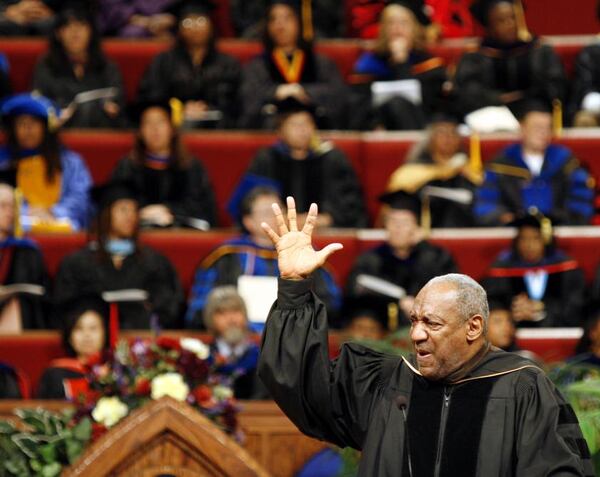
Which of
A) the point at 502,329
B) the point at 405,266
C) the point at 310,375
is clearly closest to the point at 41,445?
the point at 310,375

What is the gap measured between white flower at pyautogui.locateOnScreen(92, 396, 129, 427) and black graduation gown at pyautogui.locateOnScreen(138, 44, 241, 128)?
4.41m

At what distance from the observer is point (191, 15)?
→ 33.3 ft

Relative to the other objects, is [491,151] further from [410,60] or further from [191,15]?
[191,15]

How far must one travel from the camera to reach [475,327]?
4.06 meters

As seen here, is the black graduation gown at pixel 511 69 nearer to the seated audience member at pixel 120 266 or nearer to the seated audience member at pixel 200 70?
the seated audience member at pixel 200 70

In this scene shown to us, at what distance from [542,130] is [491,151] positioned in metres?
0.48

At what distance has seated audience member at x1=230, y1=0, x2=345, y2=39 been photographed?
10773 mm

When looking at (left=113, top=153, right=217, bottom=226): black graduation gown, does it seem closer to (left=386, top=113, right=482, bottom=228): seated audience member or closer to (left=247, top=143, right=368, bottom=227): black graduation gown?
(left=247, top=143, right=368, bottom=227): black graduation gown

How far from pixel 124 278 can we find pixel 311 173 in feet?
4.88

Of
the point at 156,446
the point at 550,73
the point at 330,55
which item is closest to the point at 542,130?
the point at 550,73

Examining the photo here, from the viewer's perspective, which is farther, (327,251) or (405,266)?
(405,266)

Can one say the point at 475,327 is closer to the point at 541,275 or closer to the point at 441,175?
the point at 541,275

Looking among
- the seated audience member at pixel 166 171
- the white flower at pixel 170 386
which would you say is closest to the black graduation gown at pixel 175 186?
the seated audience member at pixel 166 171

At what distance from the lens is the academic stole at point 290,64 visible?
1008 cm
